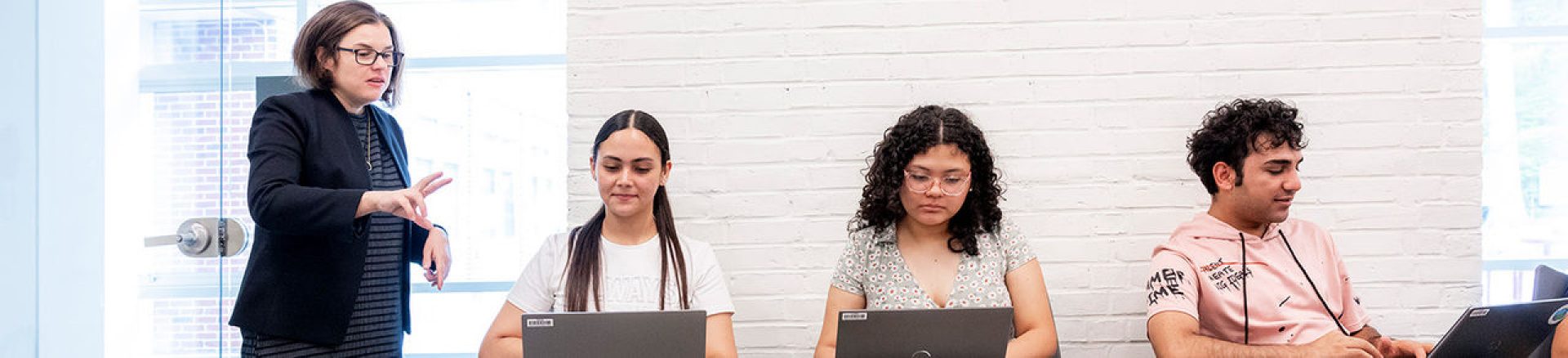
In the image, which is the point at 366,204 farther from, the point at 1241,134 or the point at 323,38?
the point at 1241,134

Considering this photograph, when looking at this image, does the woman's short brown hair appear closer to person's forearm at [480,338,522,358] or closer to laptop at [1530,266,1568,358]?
person's forearm at [480,338,522,358]

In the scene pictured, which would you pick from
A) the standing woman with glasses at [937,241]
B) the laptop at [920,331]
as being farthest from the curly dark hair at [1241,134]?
the laptop at [920,331]

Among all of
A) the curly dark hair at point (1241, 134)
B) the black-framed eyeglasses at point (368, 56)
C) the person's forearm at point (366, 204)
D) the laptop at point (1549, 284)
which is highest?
the black-framed eyeglasses at point (368, 56)

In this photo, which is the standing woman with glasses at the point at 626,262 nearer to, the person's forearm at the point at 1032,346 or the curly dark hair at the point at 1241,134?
the person's forearm at the point at 1032,346

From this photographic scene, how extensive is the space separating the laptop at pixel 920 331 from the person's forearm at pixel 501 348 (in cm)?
70

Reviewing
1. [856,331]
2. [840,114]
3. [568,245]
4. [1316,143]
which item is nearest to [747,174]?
[840,114]

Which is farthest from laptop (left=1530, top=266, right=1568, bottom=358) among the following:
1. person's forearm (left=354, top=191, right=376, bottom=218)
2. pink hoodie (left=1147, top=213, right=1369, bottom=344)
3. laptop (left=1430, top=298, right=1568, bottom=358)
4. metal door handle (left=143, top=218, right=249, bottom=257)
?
metal door handle (left=143, top=218, right=249, bottom=257)

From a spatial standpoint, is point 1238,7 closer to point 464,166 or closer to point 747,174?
point 747,174

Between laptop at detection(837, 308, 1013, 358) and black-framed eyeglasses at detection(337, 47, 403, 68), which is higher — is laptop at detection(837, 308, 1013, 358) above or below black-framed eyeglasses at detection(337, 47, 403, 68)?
below

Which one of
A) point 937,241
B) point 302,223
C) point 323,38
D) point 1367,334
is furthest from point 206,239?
point 1367,334

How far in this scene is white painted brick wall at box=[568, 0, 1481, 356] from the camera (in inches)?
120

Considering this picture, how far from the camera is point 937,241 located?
2605 millimetres

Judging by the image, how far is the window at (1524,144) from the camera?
13.4 feet

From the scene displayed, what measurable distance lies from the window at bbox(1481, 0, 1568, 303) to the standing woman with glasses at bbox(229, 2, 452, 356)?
144 inches
